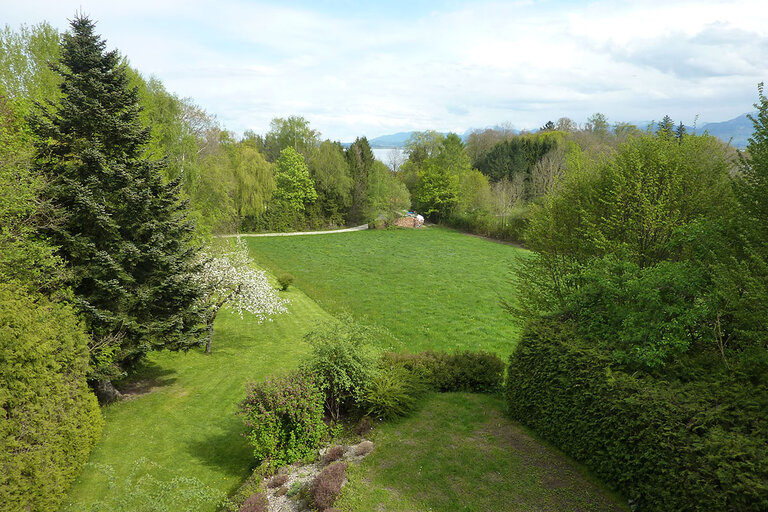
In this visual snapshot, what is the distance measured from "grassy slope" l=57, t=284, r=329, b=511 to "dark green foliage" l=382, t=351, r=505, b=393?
4129 millimetres

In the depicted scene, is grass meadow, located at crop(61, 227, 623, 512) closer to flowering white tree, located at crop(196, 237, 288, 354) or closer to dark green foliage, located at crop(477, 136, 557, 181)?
flowering white tree, located at crop(196, 237, 288, 354)

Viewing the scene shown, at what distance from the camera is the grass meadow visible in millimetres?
8859

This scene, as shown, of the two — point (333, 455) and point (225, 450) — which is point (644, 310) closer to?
point (333, 455)

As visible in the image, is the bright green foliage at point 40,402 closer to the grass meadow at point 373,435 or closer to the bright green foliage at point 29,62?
the grass meadow at point 373,435

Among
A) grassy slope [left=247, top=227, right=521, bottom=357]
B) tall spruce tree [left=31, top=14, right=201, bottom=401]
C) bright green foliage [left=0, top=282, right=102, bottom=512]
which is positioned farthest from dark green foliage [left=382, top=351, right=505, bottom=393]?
bright green foliage [left=0, top=282, right=102, bottom=512]

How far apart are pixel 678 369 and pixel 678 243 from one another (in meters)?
4.01

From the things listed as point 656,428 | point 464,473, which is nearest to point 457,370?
point 464,473

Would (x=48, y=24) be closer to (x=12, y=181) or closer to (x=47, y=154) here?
(x=47, y=154)

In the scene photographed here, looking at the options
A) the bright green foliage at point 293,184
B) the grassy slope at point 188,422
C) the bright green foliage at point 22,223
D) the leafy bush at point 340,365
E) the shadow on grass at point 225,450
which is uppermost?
the bright green foliage at point 293,184

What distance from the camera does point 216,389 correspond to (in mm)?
16016

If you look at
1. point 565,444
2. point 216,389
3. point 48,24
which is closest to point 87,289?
point 216,389

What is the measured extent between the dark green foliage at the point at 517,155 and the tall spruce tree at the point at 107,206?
184 feet

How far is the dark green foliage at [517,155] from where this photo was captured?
209 feet

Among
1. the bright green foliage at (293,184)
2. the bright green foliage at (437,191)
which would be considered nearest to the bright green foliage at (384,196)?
the bright green foliage at (437,191)
